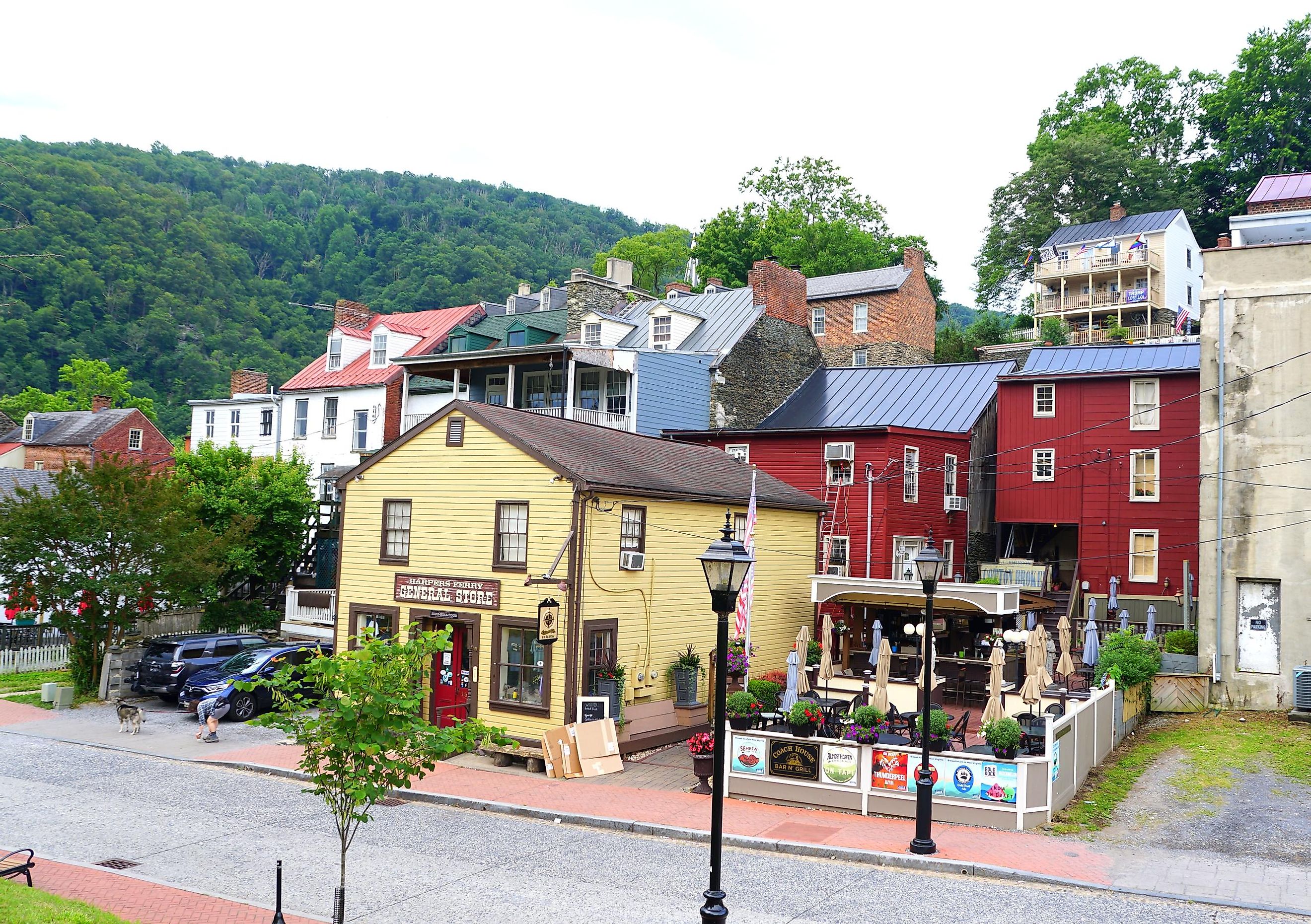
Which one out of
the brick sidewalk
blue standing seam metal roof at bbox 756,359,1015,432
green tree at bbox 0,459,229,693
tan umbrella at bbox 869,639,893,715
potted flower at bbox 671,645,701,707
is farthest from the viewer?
blue standing seam metal roof at bbox 756,359,1015,432

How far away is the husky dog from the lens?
22.7 m

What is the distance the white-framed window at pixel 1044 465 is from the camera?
112 feet

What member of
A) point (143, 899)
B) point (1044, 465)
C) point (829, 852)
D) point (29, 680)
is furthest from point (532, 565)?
point (1044, 465)

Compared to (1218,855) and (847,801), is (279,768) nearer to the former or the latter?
(847,801)

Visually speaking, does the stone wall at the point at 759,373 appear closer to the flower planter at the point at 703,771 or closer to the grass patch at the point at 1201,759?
the grass patch at the point at 1201,759

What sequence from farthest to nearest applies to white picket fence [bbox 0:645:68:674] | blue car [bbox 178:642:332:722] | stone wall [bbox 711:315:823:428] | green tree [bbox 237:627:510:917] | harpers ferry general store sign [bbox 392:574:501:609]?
stone wall [bbox 711:315:823:428] → white picket fence [bbox 0:645:68:674] → blue car [bbox 178:642:332:722] → harpers ferry general store sign [bbox 392:574:501:609] → green tree [bbox 237:627:510:917]

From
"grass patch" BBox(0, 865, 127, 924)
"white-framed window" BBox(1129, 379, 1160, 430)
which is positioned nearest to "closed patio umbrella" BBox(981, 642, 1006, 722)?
"grass patch" BBox(0, 865, 127, 924)

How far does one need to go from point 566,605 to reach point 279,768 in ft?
20.5

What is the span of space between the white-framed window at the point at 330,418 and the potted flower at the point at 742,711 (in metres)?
32.7

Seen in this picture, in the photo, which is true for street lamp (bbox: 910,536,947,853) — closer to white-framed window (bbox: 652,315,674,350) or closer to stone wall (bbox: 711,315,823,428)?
stone wall (bbox: 711,315,823,428)

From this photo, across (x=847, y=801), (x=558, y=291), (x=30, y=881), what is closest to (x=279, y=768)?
(x=30, y=881)

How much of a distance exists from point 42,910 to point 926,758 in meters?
10.9

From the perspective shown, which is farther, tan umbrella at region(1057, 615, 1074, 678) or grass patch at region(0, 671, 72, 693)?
grass patch at region(0, 671, 72, 693)

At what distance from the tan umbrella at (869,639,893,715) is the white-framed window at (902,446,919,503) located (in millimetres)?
9109
